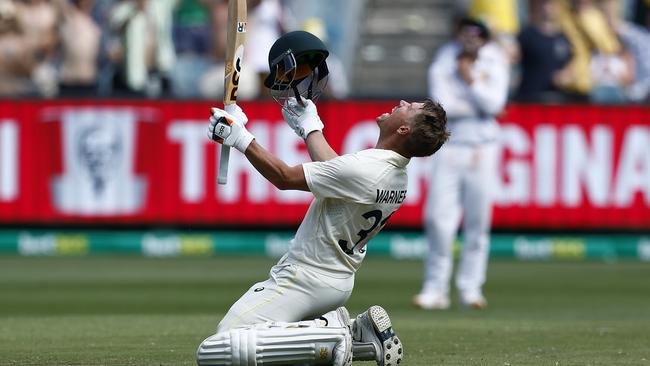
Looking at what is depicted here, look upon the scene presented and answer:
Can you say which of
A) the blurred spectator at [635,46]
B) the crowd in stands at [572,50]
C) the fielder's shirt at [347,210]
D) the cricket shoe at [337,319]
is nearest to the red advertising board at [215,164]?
the crowd in stands at [572,50]

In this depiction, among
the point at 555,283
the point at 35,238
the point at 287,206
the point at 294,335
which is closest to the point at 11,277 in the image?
the point at 35,238

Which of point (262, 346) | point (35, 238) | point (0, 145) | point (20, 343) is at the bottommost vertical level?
point (35, 238)

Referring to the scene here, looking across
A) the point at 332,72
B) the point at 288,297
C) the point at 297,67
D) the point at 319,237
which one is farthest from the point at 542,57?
the point at 288,297

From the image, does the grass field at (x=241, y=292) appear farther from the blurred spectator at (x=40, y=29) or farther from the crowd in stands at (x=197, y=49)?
the blurred spectator at (x=40, y=29)

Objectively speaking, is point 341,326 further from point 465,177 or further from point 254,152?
point 465,177

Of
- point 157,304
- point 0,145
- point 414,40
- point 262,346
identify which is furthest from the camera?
point 414,40

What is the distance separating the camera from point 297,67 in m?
7.64

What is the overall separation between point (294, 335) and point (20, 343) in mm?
2680

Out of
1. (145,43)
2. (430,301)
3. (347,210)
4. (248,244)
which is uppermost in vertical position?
(347,210)

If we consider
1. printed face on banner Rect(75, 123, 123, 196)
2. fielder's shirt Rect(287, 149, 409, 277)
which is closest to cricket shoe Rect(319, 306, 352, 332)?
fielder's shirt Rect(287, 149, 409, 277)

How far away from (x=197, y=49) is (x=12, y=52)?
227cm

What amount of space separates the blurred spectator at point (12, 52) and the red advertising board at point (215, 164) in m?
0.72

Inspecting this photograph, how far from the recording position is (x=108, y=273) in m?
15.4

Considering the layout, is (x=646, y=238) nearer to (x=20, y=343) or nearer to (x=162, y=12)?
(x=162, y=12)
